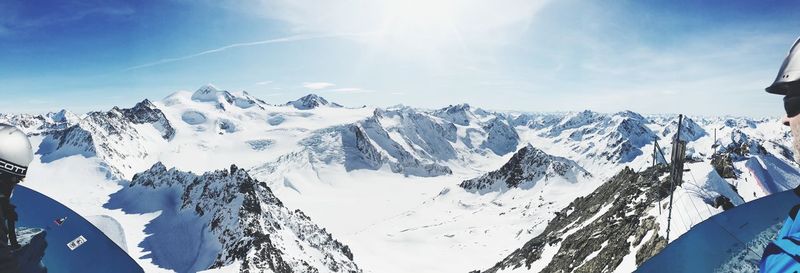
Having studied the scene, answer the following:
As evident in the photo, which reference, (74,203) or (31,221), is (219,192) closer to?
(74,203)

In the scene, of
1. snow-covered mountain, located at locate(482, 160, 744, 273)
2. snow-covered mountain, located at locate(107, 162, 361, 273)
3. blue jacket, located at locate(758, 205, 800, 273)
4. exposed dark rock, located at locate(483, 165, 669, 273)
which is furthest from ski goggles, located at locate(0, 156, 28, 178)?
snow-covered mountain, located at locate(107, 162, 361, 273)

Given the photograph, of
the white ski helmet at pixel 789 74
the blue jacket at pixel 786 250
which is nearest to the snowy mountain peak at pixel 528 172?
the white ski helmet at pixel 789 74

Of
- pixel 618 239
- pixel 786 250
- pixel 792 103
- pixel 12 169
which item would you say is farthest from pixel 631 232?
pixel 12 169

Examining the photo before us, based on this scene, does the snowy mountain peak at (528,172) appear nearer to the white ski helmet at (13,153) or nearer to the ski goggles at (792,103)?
the ski goggles at (792,103)

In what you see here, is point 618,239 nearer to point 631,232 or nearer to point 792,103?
point 631,232

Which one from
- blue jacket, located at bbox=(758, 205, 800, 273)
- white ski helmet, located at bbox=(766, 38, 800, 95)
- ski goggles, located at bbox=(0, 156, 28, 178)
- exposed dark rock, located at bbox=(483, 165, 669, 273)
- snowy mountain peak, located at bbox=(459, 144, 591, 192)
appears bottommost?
snowy mountain peak, located at bbox=(459, 144, 591, 192)

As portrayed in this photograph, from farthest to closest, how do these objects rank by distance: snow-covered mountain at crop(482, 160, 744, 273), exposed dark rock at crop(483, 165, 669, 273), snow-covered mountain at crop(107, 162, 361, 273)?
snow-covered mountain at crop(107, 162, 361, 273) → exposed dark rock at crop(483, 165, 669, 273) → snow-covered mountain at crop(482, 160, 744, 273)

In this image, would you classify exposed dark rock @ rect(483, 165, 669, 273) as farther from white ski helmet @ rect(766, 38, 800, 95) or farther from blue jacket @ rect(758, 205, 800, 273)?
blue jacket @ rect(758, 205, 800, 273)

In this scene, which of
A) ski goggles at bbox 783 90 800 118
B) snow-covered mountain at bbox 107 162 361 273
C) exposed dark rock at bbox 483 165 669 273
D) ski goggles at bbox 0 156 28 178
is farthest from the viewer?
snow-covered mountain at bbox 107 162 361 273
